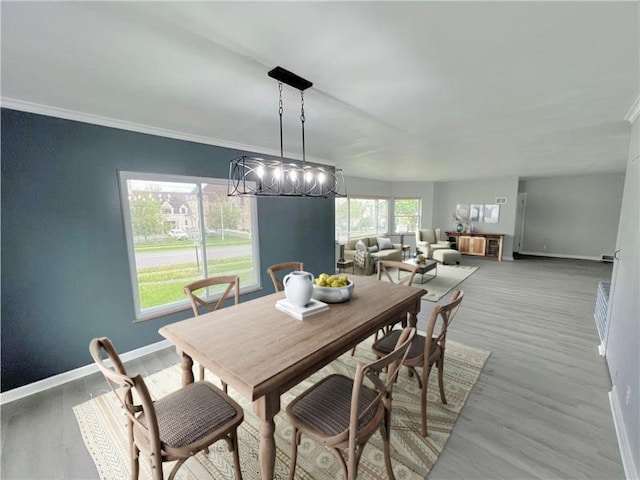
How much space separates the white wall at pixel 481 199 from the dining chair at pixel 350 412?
826 cm

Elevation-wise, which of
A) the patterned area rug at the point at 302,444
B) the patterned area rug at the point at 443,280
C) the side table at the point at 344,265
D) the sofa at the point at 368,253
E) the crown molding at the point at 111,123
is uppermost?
the crown molding at the point at 111,123

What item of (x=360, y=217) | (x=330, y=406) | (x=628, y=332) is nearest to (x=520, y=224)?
(x=360, y=217)

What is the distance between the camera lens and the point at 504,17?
1.21 metres

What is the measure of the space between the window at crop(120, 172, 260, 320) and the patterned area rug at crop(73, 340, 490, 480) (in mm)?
1048

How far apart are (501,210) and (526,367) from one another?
6679 millimetres

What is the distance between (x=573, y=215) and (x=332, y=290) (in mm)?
9185

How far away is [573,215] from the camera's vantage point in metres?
7.70

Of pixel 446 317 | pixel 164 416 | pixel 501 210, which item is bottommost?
pixel 164 416

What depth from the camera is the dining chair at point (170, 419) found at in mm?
1175

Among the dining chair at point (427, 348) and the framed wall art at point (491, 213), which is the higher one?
the framed wall art at point (491, 213)

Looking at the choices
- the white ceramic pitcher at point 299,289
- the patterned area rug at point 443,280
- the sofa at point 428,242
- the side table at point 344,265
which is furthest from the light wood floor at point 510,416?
the sofa at point 428,242

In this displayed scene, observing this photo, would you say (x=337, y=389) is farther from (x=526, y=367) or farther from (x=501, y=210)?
(x=501, y=210)

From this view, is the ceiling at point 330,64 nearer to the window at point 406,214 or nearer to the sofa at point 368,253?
the sofa at point 368,253

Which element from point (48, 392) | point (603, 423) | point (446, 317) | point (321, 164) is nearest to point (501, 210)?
point (321, 164)
